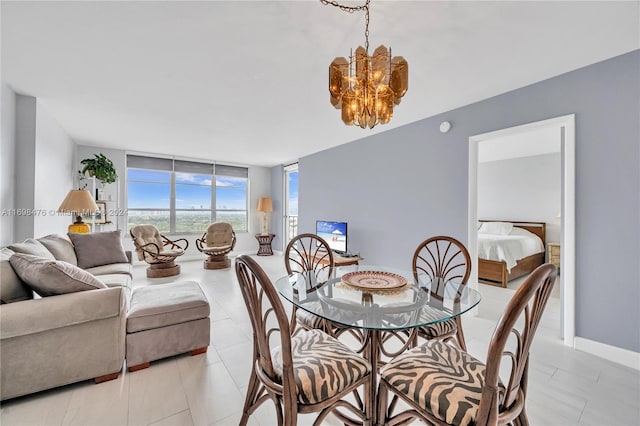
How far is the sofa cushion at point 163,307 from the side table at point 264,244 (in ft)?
15.0

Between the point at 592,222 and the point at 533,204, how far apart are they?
426cm

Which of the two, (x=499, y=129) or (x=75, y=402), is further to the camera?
(x=499, y=129)

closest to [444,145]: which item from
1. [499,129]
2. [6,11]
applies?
[499,129]

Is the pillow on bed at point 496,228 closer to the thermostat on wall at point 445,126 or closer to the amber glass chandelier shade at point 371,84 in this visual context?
the thermostat on wall at point 445,126

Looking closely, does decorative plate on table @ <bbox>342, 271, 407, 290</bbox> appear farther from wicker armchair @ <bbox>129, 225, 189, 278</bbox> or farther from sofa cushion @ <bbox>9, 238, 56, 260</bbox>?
wicker armchair @ <bbox>129, 225, 189, 278</bbox>

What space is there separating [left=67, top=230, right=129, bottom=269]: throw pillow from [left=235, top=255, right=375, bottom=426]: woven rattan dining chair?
10.3ft

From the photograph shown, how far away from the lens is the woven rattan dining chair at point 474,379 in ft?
2.73

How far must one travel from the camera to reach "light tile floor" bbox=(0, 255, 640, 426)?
1505 mm

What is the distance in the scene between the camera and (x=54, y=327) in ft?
5.37

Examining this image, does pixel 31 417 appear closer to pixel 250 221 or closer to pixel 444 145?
pixel 444 145

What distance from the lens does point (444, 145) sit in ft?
10.9

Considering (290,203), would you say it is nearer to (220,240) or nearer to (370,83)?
(220,240)

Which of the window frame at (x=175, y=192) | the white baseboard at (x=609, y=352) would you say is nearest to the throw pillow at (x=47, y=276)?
the white baseboard at (x=609, y=352)

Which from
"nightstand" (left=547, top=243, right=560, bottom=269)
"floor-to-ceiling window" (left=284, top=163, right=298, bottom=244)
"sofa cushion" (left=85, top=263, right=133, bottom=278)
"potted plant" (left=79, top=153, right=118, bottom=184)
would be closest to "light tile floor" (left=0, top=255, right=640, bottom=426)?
"sofa cushion" (left=85, top=263, right=133, bottom=278)
